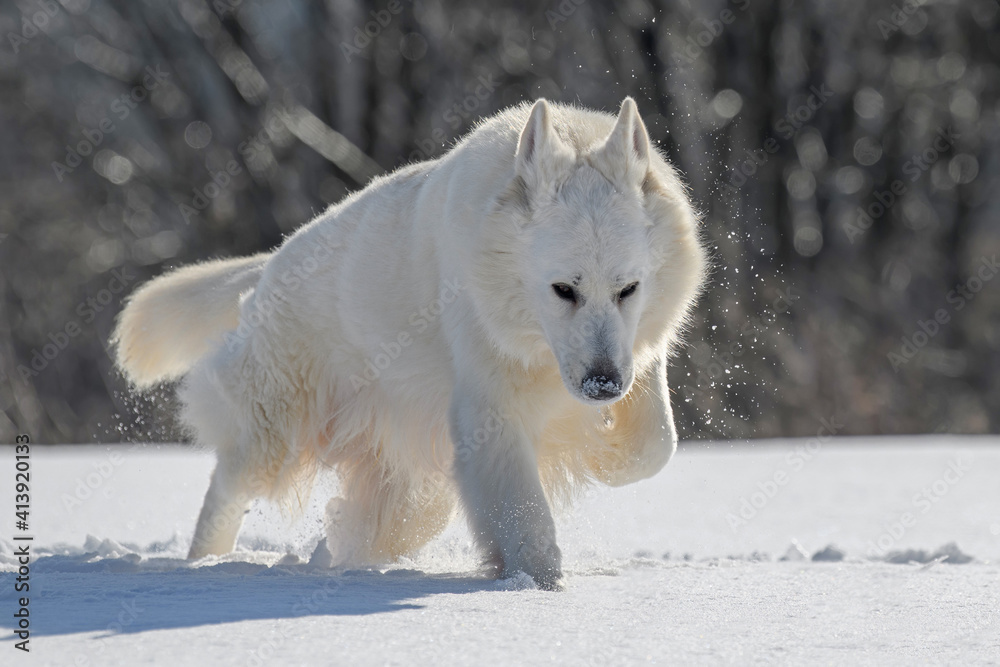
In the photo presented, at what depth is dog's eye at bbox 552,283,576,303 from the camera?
4.01 m

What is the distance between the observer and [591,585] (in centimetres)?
412

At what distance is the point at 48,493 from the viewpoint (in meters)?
7.16

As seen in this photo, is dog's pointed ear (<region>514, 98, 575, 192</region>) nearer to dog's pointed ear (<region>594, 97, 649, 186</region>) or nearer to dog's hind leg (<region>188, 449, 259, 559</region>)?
dog's pointed ear (<region>594, 97, 649, 186</region>)

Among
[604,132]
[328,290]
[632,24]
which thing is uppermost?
[632,24]

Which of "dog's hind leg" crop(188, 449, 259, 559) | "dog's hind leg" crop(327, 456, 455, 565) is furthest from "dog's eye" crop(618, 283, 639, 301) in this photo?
"dog's hind leg" crop(188, 449, 259, 559)

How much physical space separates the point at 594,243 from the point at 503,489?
988mm

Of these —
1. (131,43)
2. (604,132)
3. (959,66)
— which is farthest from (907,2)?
(604,132)

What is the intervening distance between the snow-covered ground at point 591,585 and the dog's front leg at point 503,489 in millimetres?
162

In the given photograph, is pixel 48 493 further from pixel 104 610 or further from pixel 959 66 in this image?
Result: pixel 959 66

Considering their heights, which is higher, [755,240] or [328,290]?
[755,240]

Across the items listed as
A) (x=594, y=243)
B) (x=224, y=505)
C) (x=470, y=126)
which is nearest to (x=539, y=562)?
(x=594, y=243)

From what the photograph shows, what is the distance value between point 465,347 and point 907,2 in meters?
14.9

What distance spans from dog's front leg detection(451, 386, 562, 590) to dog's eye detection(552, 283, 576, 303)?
549mm

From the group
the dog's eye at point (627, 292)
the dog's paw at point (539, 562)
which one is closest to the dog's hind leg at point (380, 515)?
the dog's paw at point (539, 562)
